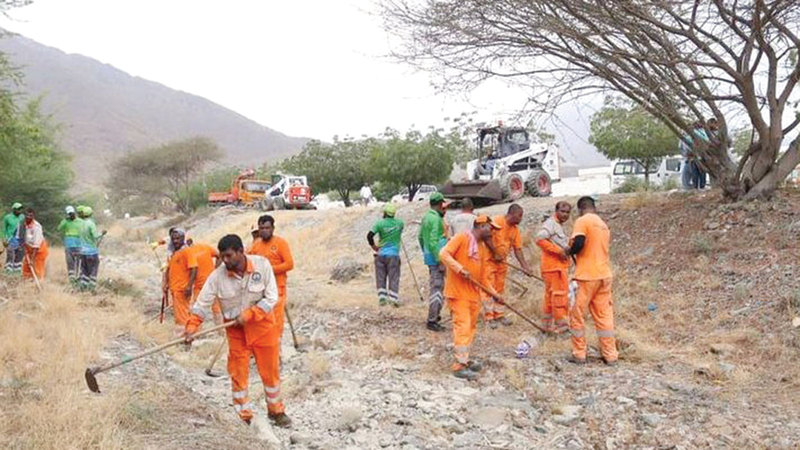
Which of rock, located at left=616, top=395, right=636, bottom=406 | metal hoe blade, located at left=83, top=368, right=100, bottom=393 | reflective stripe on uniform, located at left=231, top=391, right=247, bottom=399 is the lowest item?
rock, located at left=616, top=395, right=636, bottom=406

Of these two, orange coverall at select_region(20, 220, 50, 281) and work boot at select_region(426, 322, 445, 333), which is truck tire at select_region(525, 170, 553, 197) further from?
orange coverall at select_region(20, 220, 50, 281)

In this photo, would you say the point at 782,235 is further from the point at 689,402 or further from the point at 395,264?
the point at 395,264

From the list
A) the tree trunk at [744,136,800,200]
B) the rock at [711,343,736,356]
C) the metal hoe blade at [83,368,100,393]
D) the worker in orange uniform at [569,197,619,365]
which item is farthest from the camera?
the tree trunk at [744,136,800,200]

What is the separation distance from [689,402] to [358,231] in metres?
13.1

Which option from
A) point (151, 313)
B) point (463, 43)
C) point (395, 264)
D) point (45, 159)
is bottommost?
point (151, 313)

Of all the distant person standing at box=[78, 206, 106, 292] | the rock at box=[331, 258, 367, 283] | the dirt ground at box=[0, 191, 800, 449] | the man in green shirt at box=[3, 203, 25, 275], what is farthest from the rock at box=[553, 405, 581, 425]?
the man in green shirt at box=[3, 203, 25, 275]

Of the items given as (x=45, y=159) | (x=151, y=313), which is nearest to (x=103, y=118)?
(x=45, y=159)

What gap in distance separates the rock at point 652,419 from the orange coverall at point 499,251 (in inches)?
123

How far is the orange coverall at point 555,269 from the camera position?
6.95 m

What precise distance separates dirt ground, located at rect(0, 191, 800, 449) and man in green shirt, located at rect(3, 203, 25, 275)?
0.74 metres

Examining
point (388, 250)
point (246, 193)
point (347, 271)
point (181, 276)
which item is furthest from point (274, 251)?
point (246, 193)

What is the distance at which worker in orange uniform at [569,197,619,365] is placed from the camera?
241 inches

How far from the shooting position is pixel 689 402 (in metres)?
5.23

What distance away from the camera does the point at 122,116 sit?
132375 mm
